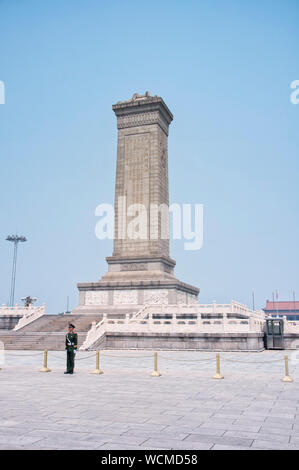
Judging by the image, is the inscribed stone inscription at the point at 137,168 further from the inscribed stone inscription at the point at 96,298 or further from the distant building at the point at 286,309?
the distant building at the point at 286,309

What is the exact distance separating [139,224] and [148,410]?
116 ft

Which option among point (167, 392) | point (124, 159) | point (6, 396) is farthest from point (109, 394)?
point (124, 159)

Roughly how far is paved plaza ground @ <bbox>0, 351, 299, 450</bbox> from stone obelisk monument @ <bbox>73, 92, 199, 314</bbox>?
2508 centimetres

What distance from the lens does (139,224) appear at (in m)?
43.4

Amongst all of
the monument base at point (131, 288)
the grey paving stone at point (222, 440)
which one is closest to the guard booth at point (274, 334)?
the monument base at point (131, 288)

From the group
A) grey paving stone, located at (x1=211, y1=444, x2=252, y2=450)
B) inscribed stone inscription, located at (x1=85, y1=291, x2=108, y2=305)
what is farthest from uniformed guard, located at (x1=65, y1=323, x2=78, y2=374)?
inscribed stone inscription, located at (x1=85, y1=291, x2=108, y2=305)

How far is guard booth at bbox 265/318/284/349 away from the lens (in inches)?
979

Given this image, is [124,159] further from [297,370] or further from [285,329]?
[297,370]

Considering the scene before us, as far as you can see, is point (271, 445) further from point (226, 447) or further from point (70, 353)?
point (70, 353)

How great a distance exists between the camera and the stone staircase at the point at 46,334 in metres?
26.1

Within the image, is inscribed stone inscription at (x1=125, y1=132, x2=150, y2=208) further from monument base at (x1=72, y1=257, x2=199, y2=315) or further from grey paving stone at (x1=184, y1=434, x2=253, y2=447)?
grey paving stone at (x1=184, y1=434, x2=253, y2=447)

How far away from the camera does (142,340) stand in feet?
82.6

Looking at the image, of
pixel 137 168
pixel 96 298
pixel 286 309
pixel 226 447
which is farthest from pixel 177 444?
pixel 286 309
